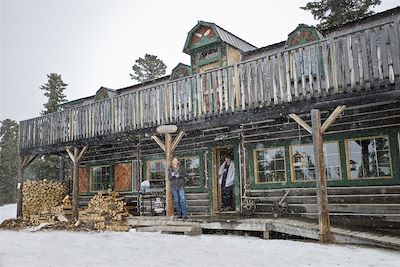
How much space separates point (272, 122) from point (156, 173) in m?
5.66

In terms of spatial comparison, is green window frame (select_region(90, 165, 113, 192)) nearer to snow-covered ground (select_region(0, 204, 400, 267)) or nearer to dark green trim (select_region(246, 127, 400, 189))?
snow-covered ground (select_region(0, 204, 400, 267))

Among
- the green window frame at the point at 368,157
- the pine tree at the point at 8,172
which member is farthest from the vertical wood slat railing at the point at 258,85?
the pine tree at the point at 8,172

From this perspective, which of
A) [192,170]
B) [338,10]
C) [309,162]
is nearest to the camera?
[309,162]

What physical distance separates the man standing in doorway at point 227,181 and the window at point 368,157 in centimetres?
431

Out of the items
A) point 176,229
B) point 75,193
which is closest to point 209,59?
point 176,229

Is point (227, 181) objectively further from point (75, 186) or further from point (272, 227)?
point (75, 186)

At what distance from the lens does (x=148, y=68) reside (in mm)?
39219

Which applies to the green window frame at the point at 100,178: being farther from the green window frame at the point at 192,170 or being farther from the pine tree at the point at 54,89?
the pine tree at the point at 54,89

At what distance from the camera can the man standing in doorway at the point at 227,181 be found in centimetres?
1356

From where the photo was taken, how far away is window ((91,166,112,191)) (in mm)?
17094

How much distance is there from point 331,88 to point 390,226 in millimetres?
4039

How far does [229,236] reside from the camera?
1041 cm

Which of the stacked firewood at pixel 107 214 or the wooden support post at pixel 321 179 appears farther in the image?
the stacked firewood at pixel 107 214

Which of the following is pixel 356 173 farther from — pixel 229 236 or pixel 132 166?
pixel 132 166
